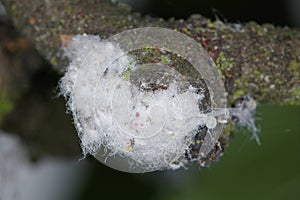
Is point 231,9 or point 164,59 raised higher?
point 231,9

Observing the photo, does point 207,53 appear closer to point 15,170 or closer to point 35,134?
point 35,134

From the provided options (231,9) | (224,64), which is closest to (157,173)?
(231,9)

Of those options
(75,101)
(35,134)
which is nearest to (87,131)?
(75,101)

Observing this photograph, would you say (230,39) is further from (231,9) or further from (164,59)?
(231,9)

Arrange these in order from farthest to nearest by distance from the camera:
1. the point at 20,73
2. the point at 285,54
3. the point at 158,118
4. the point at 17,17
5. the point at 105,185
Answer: the point at 105,185 < the point at 20,73 < the point at 17,17 < the point at 285,54 < the point at 158,118

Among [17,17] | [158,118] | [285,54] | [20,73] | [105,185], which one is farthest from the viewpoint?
[105,185]

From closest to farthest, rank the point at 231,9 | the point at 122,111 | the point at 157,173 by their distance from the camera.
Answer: the point at 122,111 < the point at 231,9 < the point at 157,173

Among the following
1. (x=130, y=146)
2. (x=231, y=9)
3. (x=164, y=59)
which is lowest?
(x=130, y=146)

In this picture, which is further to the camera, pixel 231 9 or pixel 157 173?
Result: pixel 157 173
